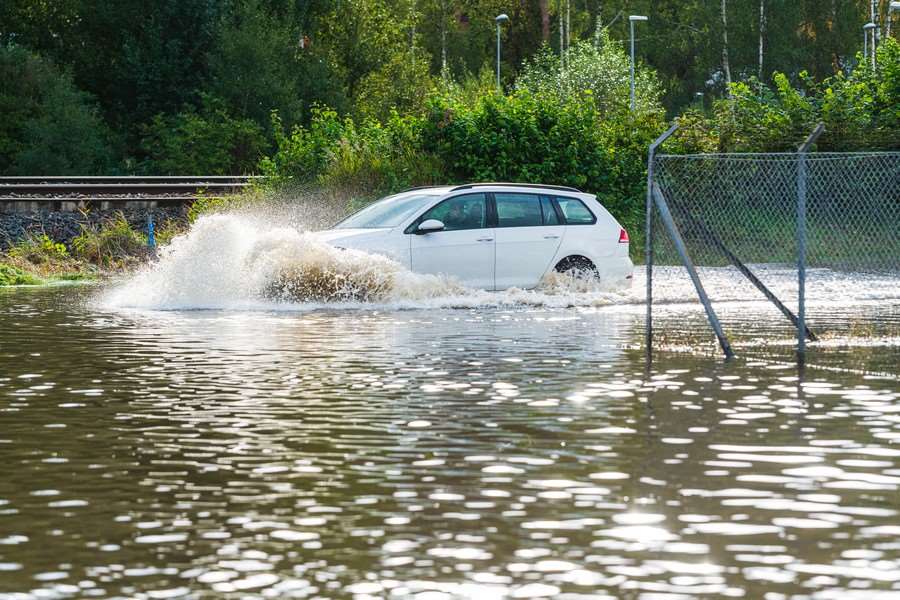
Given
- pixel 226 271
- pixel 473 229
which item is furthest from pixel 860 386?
pixel 226 271

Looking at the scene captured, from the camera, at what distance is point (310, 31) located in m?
63.6

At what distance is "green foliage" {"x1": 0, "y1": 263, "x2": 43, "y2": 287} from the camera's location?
91.5 ft

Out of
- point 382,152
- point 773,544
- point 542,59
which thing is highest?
point 542,59

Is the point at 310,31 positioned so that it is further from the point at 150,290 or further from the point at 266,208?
the point at 150,290

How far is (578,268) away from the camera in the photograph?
2239 cm

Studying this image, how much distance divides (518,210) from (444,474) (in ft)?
44.6

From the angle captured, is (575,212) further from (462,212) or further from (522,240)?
(462,212)

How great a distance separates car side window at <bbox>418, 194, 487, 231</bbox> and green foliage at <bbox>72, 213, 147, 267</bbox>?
10582mm

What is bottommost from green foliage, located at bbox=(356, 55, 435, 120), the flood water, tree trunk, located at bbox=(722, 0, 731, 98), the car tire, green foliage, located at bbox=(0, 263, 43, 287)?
the flood water

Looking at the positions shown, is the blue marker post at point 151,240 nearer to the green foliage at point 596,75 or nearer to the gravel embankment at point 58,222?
the gravel embankment at point 58,222

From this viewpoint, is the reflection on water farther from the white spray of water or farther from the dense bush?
the dense bush

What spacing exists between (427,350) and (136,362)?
278 centimetres

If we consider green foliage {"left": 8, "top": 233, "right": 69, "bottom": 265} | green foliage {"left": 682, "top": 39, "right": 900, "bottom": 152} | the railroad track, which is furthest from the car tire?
the railroad track

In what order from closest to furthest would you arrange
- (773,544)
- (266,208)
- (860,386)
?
(773,544) < (860,386) < (266,208)
